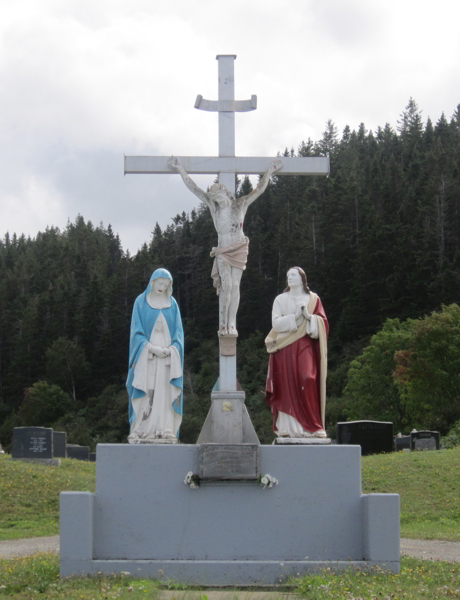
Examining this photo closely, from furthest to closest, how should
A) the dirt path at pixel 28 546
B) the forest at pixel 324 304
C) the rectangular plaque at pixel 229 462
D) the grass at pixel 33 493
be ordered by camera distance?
the forest at pixel 324 304
the grass at pixel 33 493
the dirt path at pixel 28 546
the rectangular plaque at pixel 229 462

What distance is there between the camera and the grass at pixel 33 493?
15.5 m

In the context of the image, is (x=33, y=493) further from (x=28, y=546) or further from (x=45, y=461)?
(x=45, y=461)

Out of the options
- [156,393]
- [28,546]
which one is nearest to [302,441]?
[156,393]

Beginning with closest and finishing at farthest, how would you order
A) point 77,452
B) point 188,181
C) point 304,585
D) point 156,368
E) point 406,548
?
point 304,585, point 156,368, point 188,181, point 406,548, point 77,452

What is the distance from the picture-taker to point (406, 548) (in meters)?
12.3

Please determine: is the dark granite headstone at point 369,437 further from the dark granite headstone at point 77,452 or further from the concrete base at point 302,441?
the concrete base at point 302,441

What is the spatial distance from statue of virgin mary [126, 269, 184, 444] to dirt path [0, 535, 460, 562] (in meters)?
2.94

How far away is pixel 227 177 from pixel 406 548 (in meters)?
5.78

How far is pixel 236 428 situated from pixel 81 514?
188cm

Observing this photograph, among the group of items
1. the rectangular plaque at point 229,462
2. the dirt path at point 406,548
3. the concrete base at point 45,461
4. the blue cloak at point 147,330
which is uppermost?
the blue cloak at point 147,330

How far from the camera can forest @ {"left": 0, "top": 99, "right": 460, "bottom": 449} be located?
133 ft

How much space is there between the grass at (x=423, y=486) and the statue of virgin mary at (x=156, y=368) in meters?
5.55

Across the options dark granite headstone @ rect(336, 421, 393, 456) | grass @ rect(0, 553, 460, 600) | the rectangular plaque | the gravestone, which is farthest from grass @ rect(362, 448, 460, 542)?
the gravestone

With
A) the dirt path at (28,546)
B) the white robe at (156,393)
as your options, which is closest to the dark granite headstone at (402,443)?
the dirt path at (28,546)
